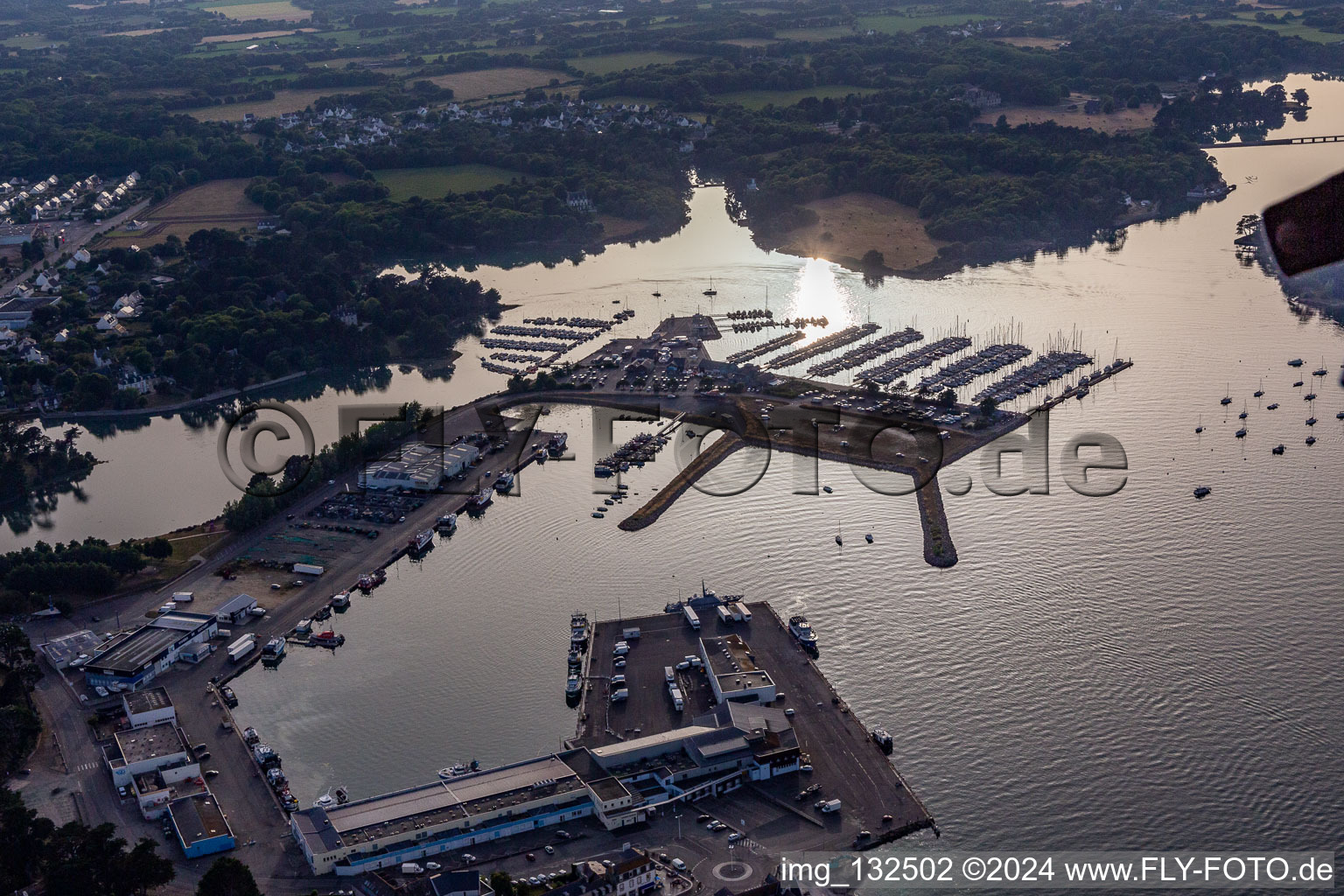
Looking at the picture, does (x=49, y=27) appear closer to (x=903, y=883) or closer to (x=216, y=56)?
(x=216, y=56)

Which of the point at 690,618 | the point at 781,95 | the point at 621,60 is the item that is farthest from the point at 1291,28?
the point at 690,618

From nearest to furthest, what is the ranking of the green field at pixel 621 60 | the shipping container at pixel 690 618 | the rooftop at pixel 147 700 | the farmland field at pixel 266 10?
the rooftop at pixel 147 700 < the shipping container at pixel 690 618 < the green field at pixel 621 60 < the farmland field at pixel 266 10

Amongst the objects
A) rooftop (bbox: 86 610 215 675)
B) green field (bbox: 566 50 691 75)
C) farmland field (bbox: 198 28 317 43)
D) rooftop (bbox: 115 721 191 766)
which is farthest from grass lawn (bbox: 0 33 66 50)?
rooftop (bbox: 115 721 191 766)

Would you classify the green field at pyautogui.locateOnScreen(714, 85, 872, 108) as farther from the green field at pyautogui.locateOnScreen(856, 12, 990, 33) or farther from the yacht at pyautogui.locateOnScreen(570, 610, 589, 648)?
the yacht at pyautogui.locateOnScreen(570, 610, 589, 648)

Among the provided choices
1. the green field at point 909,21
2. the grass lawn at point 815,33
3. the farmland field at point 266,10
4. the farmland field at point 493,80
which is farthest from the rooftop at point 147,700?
the farmland field at point 266,10

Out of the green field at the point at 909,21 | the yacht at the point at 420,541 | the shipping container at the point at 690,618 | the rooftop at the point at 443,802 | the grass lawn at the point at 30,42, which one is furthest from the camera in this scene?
the grass lawn at the point at 30,42

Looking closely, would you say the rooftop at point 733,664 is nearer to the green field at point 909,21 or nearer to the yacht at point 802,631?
the yacht at point 802,631

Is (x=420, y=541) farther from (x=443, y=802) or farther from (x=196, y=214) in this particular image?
(x=196, y=214)

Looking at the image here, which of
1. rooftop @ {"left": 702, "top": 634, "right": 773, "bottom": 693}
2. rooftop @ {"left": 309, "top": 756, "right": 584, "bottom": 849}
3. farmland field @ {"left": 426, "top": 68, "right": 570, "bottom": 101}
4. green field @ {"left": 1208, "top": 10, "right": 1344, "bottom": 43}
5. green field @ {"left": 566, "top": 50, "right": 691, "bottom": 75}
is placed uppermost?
green field @ {"left": 1208, "top": 10, "right": 1344, "bottom": 43}
